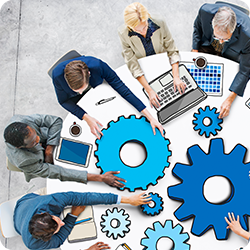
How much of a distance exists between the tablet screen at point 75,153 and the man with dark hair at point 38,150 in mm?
71

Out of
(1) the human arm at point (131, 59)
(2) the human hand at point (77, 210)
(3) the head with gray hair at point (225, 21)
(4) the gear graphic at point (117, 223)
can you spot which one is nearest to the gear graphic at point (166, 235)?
(4) the gear graphic at point (117, 223)

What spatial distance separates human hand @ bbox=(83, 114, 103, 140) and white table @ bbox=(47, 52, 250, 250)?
0.05 meters

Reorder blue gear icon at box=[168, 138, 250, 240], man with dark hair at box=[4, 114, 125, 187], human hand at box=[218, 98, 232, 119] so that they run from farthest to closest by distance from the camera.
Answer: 1. human hand at box=[218, 98, 232, 119]
2. blue gear icon at box=[168, 138, 250, 240]
3. man with dark hair at box=[4, 114, 125, 187]

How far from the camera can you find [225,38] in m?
1.63

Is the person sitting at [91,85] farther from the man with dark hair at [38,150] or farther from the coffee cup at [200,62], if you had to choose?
the coffee cup at [200,62]

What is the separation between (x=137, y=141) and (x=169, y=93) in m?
0.41

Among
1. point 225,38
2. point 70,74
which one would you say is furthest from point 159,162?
point 225,38

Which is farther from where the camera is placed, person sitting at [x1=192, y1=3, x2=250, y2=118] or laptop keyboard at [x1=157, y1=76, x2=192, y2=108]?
laptop keyboard at [x1=157, y1=76, x2=192, y2=108]

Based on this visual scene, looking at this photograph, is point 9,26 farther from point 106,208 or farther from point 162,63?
point 106,208

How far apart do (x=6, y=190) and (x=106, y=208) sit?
1.36 meters

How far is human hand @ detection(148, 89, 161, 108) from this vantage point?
175 centimetres

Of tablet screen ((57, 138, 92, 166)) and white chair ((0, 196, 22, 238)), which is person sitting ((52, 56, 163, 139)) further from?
white chair ((0, 196, 22, 238))

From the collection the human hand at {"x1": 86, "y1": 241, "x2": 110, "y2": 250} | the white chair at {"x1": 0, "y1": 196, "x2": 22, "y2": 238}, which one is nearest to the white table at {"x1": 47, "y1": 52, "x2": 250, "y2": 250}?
the human hand at {"x1": 86, "y1": 241, "x2": 110, "y2": 250}

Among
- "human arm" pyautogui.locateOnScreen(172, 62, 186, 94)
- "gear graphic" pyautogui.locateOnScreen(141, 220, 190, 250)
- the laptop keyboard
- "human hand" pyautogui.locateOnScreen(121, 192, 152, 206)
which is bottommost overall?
"gear graphic" pyautogui.locateOnScreen(141, 220, 190, 250)
